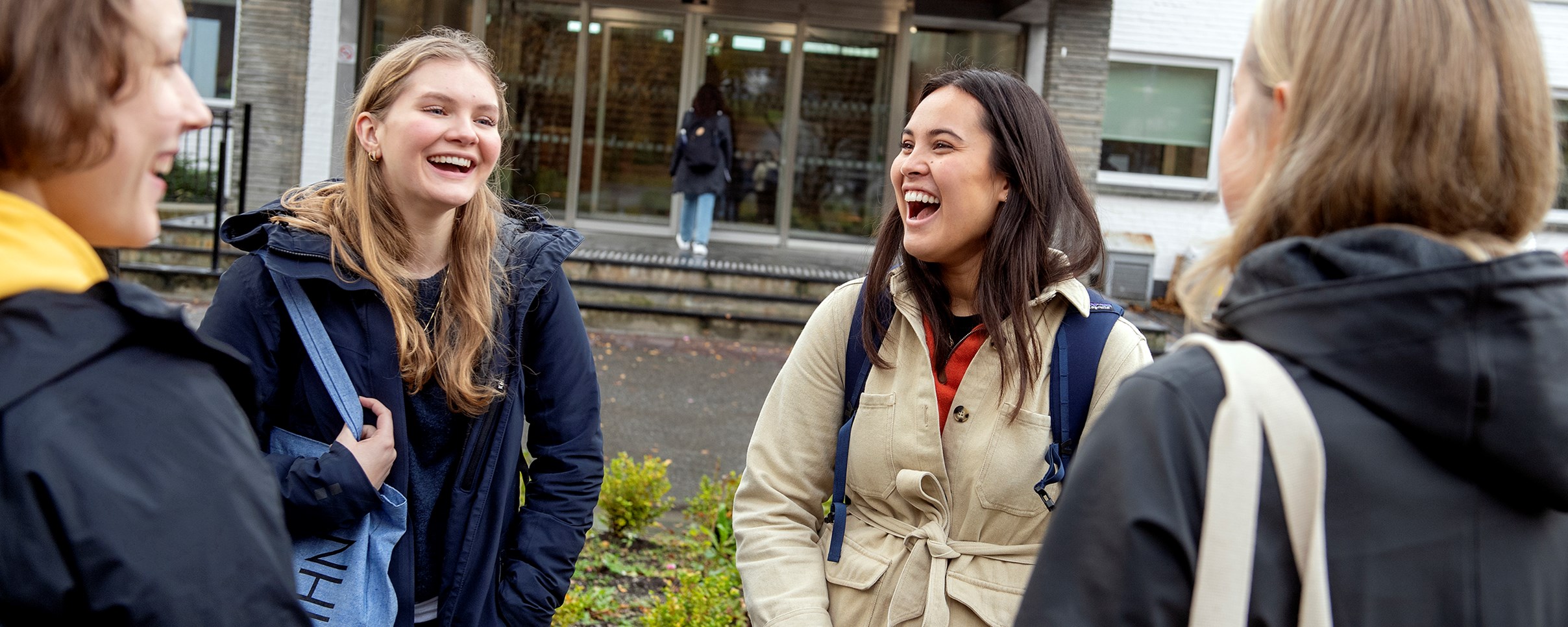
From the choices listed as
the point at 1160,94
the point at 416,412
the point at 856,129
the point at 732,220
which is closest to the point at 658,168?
the point at 732,220

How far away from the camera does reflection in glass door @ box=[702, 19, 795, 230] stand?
1422 cm

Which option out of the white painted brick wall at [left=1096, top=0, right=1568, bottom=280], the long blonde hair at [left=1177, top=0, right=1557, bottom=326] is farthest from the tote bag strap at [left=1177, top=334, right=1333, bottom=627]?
the white painted brick wall at [left=1096, top=0, right=1568, bottom=280]

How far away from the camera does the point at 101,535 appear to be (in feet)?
3.30

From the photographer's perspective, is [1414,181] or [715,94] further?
[715,94]

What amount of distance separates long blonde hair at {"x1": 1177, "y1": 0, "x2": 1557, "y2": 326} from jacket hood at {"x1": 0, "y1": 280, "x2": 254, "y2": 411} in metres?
1.08

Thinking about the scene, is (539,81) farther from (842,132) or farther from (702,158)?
(842,132)

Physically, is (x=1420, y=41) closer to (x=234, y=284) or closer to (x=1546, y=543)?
(x=1546, y=543)

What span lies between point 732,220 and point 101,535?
13.8 m

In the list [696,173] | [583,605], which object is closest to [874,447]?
[583,605]

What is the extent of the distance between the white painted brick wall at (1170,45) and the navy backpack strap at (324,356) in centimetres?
1272

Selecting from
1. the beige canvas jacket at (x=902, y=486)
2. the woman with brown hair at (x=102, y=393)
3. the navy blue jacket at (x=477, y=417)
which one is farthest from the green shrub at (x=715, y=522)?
the woman with brown hair at (x=102, y=393)

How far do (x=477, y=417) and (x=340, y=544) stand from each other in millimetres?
363

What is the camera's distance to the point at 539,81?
14469mm

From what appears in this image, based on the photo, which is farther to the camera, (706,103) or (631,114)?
(631,114)
